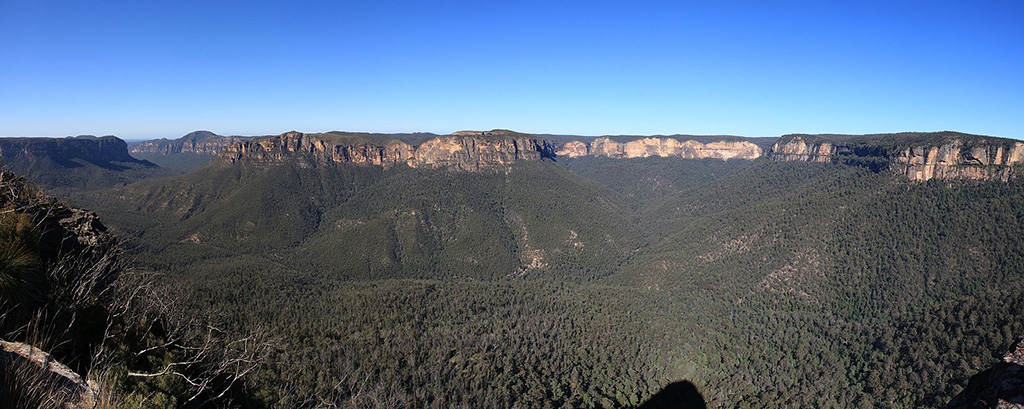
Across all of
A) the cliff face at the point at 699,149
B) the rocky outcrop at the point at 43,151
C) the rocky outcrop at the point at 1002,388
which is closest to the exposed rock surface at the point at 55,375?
the rocky outcrop at the point at 1002,388

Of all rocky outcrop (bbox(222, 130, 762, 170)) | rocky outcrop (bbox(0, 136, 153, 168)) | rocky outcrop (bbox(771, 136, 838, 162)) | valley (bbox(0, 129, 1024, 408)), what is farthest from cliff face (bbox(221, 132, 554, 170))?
rocky outcrop (bbox(0, 136, 153, 168))

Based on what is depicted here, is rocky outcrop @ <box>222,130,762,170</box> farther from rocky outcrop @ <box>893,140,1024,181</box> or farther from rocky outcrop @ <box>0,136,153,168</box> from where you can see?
rocky outcrop @ <box>0,136,153,168</box>

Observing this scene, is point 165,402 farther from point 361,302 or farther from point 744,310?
point 744,310

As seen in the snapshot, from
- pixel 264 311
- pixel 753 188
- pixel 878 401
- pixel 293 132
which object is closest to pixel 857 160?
pixel 753 188

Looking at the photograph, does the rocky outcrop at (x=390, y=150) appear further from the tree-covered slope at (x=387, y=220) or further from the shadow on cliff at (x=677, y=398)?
the shadow on cliff at (x=677, y=398)

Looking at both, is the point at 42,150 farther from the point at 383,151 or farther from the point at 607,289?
the point at 607,289

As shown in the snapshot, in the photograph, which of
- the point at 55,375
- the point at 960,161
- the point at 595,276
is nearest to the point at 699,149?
the point at 960,161
